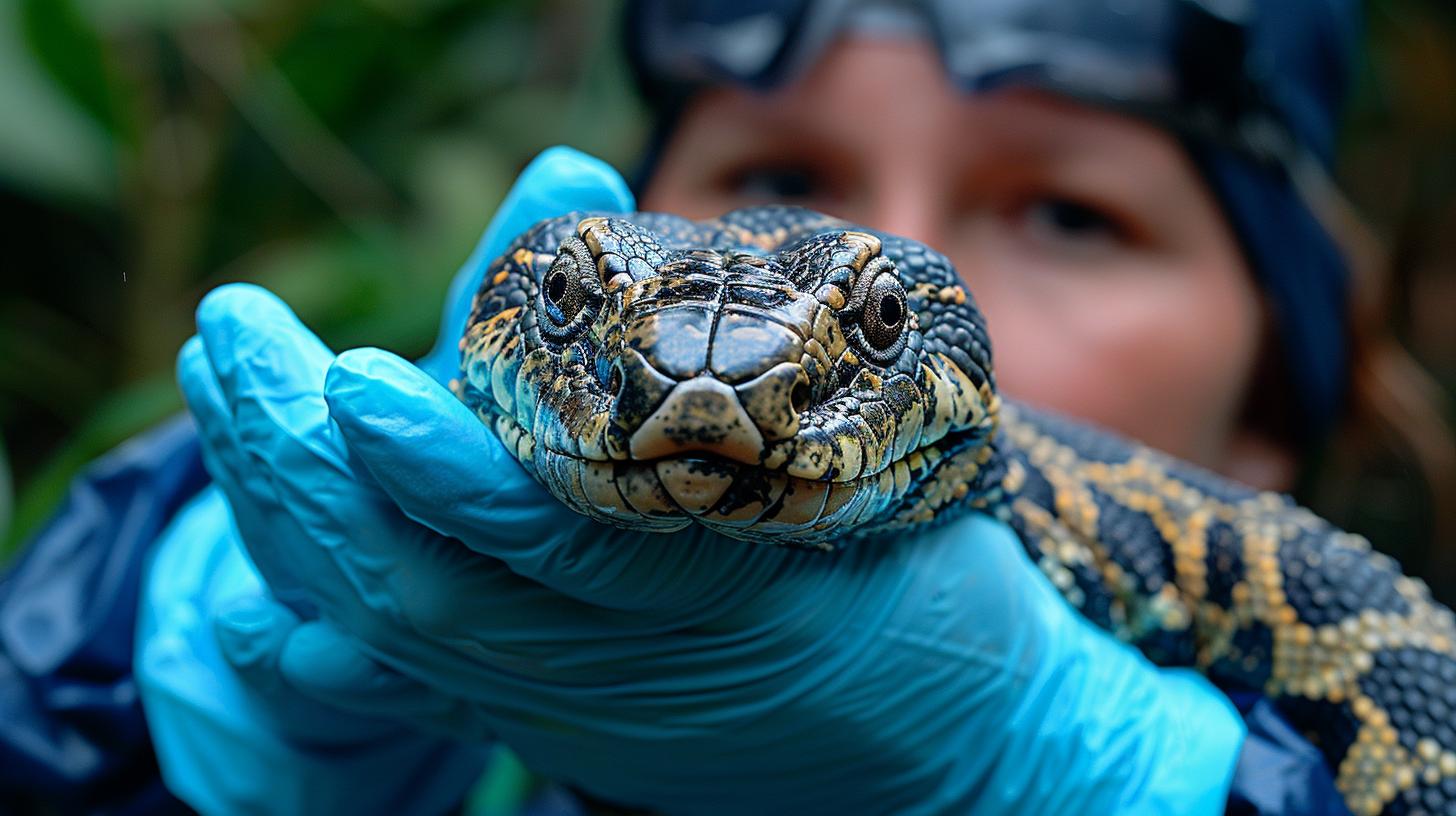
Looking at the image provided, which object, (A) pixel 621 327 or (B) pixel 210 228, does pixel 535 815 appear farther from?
(B) pixel 210 228

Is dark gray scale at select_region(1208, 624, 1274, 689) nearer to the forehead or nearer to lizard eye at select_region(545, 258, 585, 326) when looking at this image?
the forehead

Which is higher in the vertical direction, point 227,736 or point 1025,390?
point 1025,390

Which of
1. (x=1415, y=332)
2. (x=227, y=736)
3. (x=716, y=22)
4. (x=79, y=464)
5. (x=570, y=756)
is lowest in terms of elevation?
(x=1415, y=332)

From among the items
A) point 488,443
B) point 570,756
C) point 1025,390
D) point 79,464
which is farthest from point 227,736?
point 1025,390

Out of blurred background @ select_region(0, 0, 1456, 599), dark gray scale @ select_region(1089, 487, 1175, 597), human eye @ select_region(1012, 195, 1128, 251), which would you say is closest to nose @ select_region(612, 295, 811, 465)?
dark gray scale @ select_region(1089, 487, 1175, 597)

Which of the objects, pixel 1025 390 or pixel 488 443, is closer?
pixel 488 443

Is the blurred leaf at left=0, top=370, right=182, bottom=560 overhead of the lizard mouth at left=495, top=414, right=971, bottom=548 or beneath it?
beneath

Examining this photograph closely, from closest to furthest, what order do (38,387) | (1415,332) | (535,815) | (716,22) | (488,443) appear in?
(488,443), (716,22), (535,815), (38,387), (1415,332)
